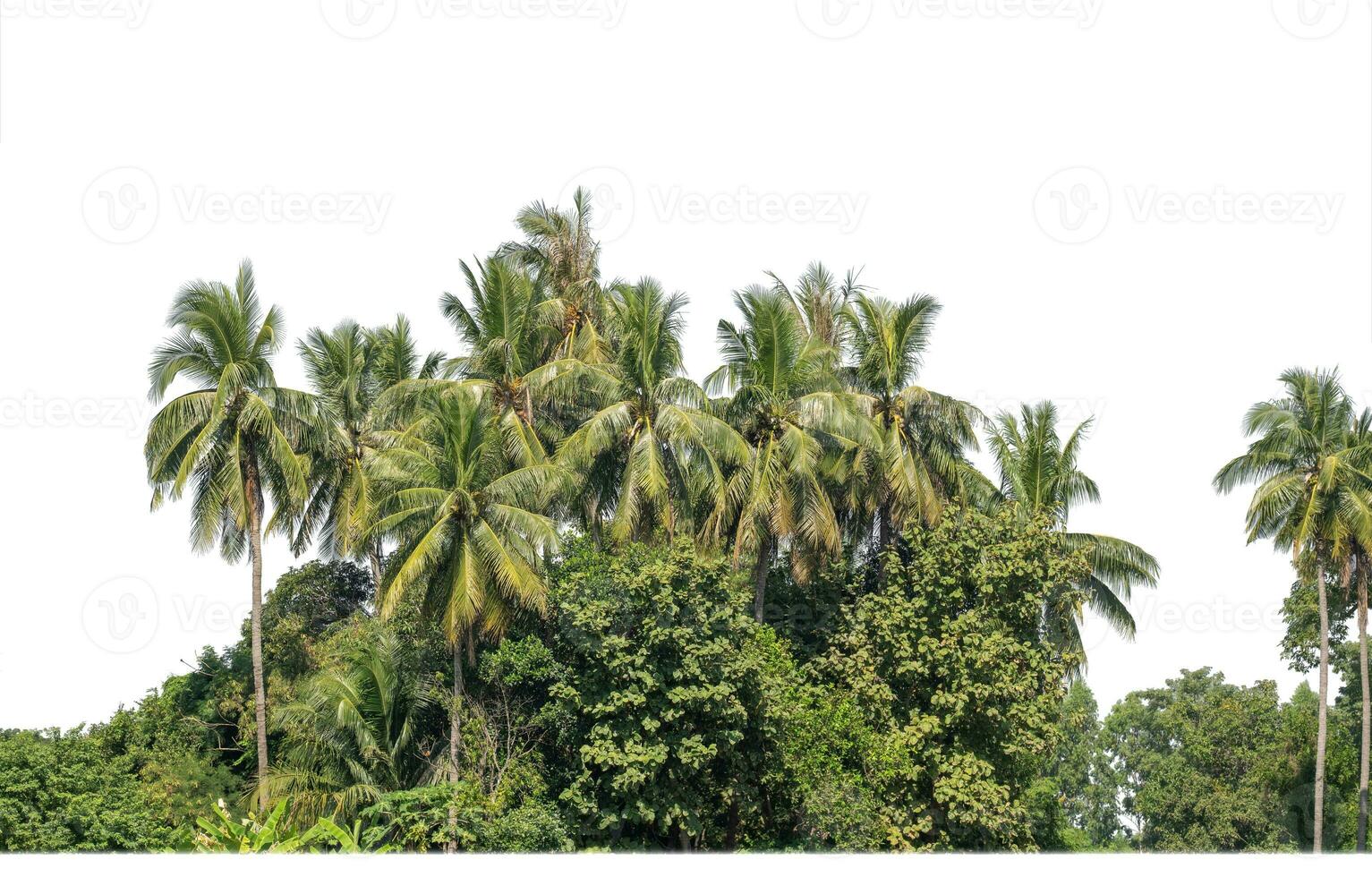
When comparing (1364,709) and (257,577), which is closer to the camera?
(257,577)

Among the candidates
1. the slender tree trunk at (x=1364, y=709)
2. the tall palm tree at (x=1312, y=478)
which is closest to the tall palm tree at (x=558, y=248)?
the tall palm tree at (x=1312, y=478)

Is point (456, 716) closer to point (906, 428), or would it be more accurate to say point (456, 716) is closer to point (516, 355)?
point (516, 355)

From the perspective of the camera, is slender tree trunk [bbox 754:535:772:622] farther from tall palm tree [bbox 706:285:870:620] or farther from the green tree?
the green tree

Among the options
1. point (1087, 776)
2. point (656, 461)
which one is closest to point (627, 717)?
point (656, 461)

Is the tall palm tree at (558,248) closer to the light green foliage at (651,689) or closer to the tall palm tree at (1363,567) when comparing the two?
the light green foliage at (651,689)

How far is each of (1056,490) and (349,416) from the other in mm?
18247

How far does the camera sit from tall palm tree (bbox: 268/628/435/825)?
25.6 meters

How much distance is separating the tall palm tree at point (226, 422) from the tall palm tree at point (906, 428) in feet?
42.8

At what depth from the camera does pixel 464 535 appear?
2412cm

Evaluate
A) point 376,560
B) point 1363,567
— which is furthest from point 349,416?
point 1363,567

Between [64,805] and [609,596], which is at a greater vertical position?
[609,596]

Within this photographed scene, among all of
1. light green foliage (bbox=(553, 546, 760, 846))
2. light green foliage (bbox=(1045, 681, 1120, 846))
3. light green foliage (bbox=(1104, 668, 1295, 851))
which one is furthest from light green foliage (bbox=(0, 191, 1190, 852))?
light green foliage (bbox=(1045, 681, 1120, 846))

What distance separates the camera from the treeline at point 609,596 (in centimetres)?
2372

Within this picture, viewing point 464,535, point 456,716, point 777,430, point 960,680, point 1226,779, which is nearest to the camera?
point 464,535
